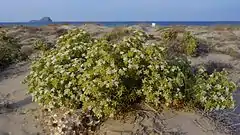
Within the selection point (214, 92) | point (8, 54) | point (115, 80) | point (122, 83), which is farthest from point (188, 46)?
point (115, 80)

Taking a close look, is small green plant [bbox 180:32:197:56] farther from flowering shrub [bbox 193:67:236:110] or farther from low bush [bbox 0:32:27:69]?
flowering shrub [bbox 193:67:236:110]

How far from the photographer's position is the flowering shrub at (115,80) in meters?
5.71

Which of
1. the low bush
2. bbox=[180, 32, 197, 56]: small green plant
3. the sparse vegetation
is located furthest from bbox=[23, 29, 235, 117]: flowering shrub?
bbox=[180, 32, 197, 56]: small green plant

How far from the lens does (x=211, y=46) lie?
13.5 m

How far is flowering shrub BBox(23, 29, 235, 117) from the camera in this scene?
571cm

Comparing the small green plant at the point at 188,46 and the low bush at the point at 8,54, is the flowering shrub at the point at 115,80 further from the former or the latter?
the small green plant at the point at 188,46

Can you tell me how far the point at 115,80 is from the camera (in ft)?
18.6

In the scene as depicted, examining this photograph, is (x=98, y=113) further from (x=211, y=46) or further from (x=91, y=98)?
(x=211, y=46)

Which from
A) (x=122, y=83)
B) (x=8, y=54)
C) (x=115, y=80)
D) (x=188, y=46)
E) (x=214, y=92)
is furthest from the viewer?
(x=188, y=46)

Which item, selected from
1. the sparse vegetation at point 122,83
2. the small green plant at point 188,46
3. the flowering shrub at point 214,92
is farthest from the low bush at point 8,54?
the flowering shrub at point 214,92

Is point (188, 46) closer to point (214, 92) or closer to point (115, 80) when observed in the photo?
point (214, 92)

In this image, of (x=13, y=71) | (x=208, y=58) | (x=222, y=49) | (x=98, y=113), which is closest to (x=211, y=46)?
(x=222, y=49)

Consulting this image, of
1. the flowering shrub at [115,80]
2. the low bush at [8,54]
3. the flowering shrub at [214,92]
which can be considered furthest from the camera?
the low bush at [8,54]

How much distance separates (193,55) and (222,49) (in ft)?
7.52
